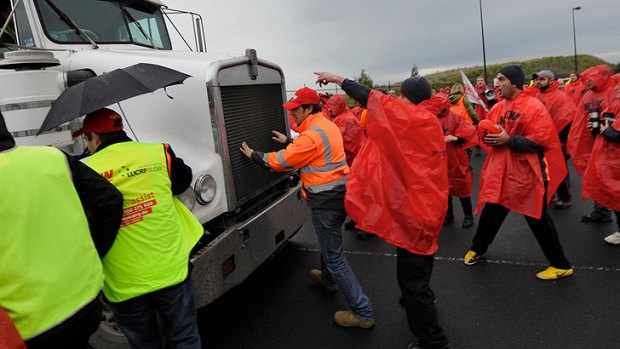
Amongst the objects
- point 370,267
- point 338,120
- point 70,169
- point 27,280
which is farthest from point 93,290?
point 338,120

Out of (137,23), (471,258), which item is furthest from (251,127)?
(471,258)

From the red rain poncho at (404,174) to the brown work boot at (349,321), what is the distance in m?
0.91

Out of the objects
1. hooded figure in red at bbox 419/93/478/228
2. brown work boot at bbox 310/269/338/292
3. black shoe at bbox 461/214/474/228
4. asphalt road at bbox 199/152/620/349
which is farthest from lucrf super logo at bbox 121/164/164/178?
black shoe at bbox 461/214/474/228

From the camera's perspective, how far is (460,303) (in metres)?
3.74

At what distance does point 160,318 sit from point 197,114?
1521 mm

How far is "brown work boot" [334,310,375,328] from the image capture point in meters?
3.41

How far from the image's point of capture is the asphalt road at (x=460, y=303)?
10.6 feet

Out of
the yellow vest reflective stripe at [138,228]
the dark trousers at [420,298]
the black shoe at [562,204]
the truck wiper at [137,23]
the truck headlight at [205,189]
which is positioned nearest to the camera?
the yellow vest reflective stripe at [138,228]

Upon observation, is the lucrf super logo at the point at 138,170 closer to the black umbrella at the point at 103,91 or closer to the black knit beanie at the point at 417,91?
the black umbrella at the point at 103,91

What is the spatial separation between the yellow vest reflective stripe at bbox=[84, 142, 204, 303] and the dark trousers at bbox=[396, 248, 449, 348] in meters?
1.51

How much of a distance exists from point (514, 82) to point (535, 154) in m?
0.69

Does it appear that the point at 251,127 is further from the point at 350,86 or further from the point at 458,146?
the point at 458,146

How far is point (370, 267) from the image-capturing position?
466 cm

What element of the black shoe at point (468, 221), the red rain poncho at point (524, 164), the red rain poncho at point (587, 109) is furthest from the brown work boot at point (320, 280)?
the red rain poncho at point (587, 109)
